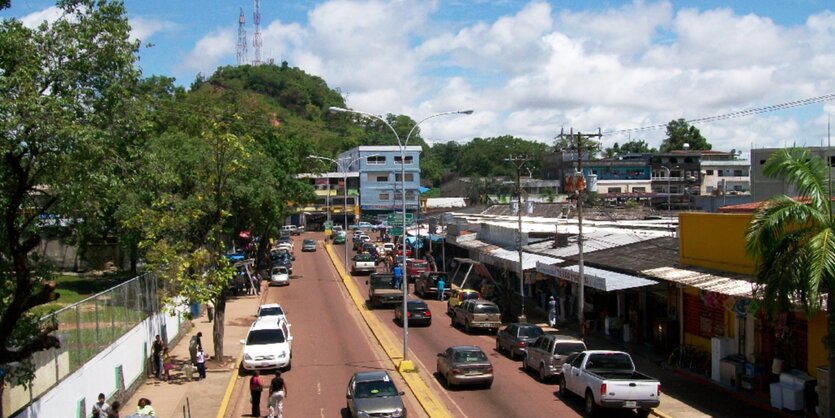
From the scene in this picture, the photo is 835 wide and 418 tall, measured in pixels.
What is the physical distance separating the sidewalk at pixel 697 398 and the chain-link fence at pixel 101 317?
14868mm

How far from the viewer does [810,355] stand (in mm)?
21094

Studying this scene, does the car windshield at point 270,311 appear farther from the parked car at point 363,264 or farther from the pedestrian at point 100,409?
the parked car at point 363,264

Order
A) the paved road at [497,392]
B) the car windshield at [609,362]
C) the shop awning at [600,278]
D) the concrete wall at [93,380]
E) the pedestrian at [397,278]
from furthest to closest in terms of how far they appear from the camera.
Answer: the pedestrian at [397,278] → the shop awning at [600,278] → the paved road at [497,392] → the car windshield at [609,362] → the concrete wall at [93,380]

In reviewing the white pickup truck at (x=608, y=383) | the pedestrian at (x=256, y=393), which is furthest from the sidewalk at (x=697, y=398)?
the pedestrian at (x=256, y=393)

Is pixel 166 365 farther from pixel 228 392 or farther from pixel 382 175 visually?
pixel 382 175

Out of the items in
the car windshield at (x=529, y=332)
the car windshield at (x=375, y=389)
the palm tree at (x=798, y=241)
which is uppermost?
the palm tree at (x=798, y=241)

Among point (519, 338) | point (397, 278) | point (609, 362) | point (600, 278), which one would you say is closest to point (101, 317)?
point (609, 362)

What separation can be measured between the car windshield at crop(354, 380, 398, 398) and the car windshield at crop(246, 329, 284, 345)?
917cm

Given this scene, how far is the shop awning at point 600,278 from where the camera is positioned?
94.4 feet

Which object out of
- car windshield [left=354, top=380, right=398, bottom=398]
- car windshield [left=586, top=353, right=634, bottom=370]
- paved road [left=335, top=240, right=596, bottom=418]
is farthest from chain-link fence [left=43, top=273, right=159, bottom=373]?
car windshield [left=586, top=353, right=634, bottom=370]

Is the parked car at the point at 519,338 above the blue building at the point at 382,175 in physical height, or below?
below

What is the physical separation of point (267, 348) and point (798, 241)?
738 inches

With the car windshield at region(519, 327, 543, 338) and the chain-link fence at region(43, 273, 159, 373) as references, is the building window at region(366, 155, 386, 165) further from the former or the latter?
the car windshield at region(519, 327, 543, 338)

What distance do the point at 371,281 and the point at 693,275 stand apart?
82.1 ft
